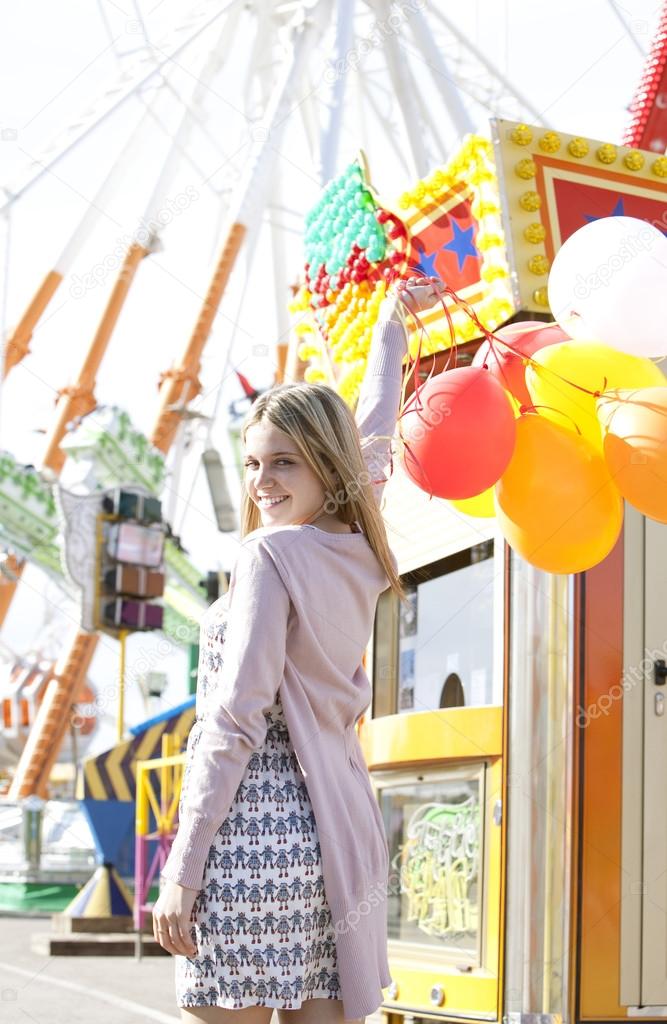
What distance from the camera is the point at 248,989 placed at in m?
1.70

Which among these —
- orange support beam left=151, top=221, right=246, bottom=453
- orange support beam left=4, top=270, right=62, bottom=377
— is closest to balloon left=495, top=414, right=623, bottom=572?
orange support beam left=151, top=221, right=246, bottom=453

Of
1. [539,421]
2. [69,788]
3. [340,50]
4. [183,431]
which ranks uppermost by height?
[340,50]

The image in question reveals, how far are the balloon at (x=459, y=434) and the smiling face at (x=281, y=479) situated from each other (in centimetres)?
117

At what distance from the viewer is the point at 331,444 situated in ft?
6.19

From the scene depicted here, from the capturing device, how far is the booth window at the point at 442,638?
469cm

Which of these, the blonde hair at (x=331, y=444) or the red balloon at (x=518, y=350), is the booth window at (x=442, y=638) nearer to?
the red balloon at (x=518, y=350)

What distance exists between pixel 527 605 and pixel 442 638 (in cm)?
68

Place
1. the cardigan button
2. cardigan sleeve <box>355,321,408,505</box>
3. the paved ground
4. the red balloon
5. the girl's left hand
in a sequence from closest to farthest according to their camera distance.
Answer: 1. the girl's left hand
2. cardigan sleeve <box>355,321,408,505</box>
3. the red balloon
4. the cardigan button
5. the paved ground

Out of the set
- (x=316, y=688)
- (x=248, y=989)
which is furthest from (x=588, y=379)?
(x=248, y=989)

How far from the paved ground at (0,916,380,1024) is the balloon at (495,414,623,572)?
280 cm

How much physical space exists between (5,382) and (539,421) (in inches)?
507

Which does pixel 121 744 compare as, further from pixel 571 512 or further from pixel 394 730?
pixel 571 512

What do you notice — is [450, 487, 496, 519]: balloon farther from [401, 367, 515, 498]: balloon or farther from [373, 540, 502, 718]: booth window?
[373, 540, 502, 718]: booth window

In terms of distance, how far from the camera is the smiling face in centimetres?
192
